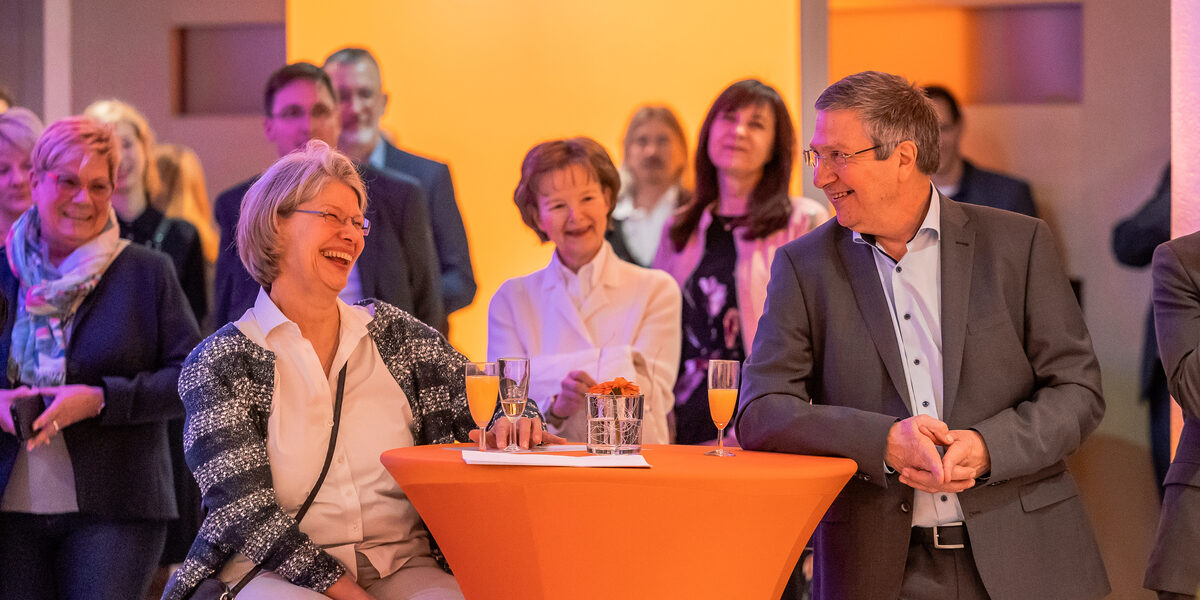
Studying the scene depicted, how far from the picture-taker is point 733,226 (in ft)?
13.1

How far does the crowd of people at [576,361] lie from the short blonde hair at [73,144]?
1 cm

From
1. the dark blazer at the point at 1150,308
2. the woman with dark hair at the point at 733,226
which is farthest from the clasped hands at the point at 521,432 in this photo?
the dark blazer at the point at 1150,308

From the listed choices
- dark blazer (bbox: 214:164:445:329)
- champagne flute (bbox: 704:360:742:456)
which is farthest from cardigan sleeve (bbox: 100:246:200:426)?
champagne flute (bbox: 704:360:742:456)

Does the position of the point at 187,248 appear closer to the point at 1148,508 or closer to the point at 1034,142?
the point at 1034,142

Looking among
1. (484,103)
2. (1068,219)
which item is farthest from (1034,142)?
Answer: (484,103)

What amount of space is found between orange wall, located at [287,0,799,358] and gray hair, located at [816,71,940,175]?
7.40 ft

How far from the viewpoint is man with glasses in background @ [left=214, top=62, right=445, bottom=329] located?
4.33 m

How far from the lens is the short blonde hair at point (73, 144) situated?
145 inches

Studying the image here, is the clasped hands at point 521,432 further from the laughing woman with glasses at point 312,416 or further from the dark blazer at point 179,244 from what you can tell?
the dark blazer at point 179,244

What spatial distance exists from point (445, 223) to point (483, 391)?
238 centimetres

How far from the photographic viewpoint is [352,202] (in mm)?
2840

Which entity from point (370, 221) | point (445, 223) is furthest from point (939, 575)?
point (445, 223)

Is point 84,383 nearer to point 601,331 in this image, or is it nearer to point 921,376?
point 601,331

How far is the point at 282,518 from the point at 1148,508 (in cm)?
334
